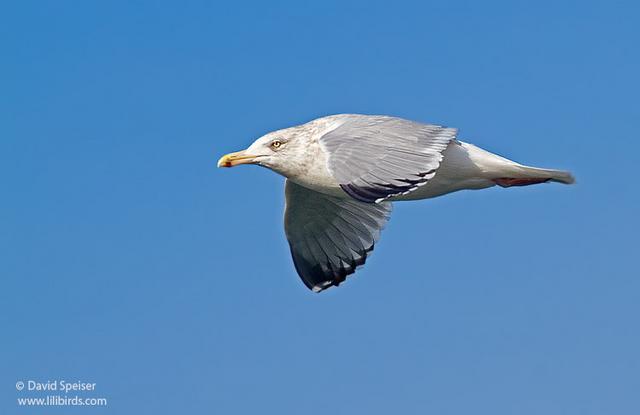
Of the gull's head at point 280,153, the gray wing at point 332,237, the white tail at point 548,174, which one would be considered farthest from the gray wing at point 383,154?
the gray wing at point 332,237

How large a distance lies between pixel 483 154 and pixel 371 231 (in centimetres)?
309

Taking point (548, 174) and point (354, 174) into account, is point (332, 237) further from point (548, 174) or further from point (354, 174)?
point (354, 174)

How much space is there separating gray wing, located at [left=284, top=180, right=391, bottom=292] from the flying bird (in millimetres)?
15

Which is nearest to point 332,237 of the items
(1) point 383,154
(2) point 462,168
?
(2) point 462,168

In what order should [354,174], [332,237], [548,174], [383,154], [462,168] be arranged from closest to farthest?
[354,174] < [383,154] < [462,168] < [548,174] < [332,237]

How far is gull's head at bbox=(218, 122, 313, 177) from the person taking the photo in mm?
15109

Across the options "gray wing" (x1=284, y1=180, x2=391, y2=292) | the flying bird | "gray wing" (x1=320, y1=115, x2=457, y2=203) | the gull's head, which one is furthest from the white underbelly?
"gray wing" (x1=284, y1=180, x2=391, y2=292)

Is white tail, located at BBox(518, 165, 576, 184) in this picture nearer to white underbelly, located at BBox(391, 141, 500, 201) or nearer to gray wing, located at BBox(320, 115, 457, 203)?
white underbelly, located at BBox(391, 141, 500, 201)

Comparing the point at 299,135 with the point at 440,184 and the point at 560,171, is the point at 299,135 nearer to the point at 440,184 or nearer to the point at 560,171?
the point at 440,184

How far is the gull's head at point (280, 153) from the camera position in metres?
15.1

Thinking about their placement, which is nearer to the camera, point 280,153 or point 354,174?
point 354,174

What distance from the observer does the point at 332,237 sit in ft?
59.2

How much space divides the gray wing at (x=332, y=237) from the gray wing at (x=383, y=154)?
3.04 m

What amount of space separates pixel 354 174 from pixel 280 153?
1981 mm
